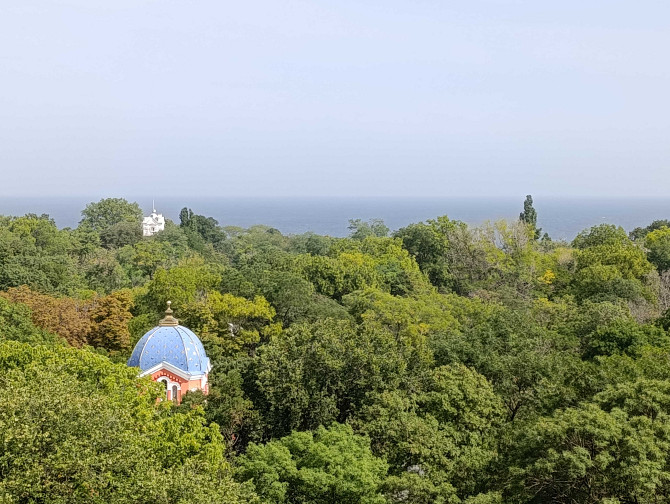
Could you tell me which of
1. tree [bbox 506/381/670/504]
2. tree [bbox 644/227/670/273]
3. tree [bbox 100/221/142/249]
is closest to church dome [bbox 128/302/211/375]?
tree [bbox 506/381/670/504]

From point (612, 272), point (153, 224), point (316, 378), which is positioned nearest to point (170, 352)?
point (316, 378)

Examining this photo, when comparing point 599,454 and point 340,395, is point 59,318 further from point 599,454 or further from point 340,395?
point 599,454

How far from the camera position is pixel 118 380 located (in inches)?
639

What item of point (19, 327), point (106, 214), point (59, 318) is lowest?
point (59, 318)

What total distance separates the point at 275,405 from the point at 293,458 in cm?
364

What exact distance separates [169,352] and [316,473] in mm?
8959

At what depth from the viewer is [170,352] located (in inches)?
871

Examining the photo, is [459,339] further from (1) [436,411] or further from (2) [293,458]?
(2) [293,458]

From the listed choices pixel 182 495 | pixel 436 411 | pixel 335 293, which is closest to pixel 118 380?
pixel 182 495

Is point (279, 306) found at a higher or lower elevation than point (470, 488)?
higher

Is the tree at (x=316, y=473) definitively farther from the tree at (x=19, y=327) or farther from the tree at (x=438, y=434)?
the tree at (x=19, y=327)

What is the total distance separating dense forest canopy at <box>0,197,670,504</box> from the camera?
1215cm

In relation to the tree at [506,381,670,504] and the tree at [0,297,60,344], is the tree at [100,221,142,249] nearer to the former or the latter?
the tree at [0,297,60,344]

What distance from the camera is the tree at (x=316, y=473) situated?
1488 centimetres
